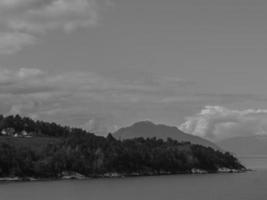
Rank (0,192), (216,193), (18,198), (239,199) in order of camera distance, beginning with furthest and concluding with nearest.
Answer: (0,192)
(216,193)
(18,198)
(239,199)

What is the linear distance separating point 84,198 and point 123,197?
10258 mm

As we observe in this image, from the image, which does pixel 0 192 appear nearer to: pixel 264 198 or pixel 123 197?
pixel 123 197

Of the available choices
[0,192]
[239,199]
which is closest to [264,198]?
[239,199]

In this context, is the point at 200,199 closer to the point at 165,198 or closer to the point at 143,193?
the point at 165,198

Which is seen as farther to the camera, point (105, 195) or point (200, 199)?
point (105, 195)

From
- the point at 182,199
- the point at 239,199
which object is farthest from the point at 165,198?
the point at 239,199

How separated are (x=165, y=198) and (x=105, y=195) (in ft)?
67.5

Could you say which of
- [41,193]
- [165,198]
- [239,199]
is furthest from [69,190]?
[239,199]

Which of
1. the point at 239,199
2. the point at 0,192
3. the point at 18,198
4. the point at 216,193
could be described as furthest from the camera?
the point at 0,192

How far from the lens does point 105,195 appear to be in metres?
Result: 159

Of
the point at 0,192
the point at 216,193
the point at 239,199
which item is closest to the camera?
the point at 239,199

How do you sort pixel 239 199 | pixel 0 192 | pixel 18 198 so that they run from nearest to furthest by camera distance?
1. pixel 239 199
2. pixel 18 198
3. pixel 0 192

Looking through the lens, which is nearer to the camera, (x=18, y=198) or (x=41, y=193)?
(x=18, y=198)

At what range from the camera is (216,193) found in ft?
518
